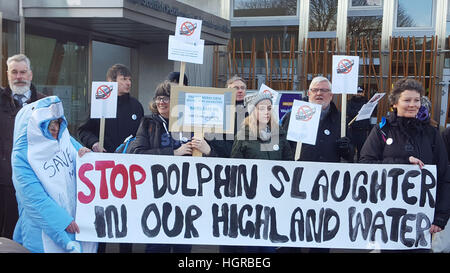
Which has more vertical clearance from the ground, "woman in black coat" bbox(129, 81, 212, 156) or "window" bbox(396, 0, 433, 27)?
"window" bbox(396, 0, 433, 27)

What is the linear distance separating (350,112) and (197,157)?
17.9ft

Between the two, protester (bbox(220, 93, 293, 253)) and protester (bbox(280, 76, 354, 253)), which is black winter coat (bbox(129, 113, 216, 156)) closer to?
protester (bbox(220, 93, 293, 253))

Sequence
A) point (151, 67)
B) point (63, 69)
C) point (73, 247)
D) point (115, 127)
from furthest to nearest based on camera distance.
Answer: point (151, 67) → point (63, 69) → point (115, 127) → point (73, 247)

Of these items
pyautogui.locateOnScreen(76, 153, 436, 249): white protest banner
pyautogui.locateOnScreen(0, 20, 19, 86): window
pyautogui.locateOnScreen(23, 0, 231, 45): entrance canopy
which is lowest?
pyautogui.locateOnScreen(76, 153, 436, 249): white protest banner

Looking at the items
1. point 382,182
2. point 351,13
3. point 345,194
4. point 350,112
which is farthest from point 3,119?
point 351,13

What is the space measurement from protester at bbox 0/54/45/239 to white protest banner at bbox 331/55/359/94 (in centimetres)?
246

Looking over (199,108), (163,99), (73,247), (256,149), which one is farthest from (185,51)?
(73,247)

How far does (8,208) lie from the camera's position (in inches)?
150

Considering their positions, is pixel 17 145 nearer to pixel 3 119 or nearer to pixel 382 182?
pixel 3 119

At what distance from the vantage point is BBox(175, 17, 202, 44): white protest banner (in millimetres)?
3773

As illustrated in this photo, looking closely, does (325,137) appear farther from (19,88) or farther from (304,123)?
(19,88)

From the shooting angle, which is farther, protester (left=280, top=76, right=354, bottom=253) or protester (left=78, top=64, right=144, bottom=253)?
protester (left=78, top=64, right=144, bottom=253)

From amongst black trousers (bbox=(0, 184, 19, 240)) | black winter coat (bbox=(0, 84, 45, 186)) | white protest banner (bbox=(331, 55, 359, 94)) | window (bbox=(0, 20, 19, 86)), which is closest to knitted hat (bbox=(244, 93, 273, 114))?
white protest banner (bbox=(331, 55, 359, 94))

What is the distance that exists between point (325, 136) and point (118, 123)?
6.09ft
